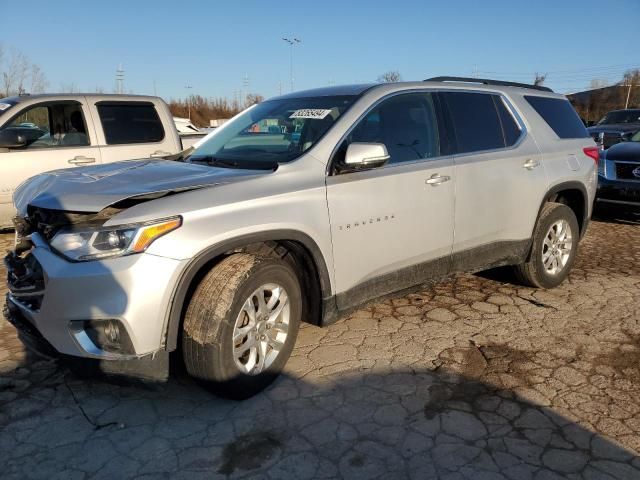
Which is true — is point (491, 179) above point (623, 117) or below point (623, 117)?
below

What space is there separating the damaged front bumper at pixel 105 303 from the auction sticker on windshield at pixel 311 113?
5.16ft

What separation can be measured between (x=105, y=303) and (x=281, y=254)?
114cm

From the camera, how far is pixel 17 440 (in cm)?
279

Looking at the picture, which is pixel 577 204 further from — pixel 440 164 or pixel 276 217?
pixel 276 217

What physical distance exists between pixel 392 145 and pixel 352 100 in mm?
419

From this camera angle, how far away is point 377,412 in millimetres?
3027

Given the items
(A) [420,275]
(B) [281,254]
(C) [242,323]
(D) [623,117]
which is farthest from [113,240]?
(D) [623,117]

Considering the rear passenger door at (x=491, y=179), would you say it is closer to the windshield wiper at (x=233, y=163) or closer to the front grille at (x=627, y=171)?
the windshield wiper at (x=233, y=163)

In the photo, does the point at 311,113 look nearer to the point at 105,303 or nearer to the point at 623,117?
the point at 105,303

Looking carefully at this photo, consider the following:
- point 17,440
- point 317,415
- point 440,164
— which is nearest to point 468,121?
point 440,164

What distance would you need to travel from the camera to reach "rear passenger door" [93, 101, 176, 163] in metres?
7.00

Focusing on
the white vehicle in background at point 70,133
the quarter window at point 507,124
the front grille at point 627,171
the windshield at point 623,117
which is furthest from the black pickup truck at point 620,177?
the windshield at point 623,117

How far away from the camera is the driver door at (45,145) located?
6.42 meters

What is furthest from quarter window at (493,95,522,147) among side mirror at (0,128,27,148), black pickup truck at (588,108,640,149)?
black pickup truck at (588,108,640,149)
